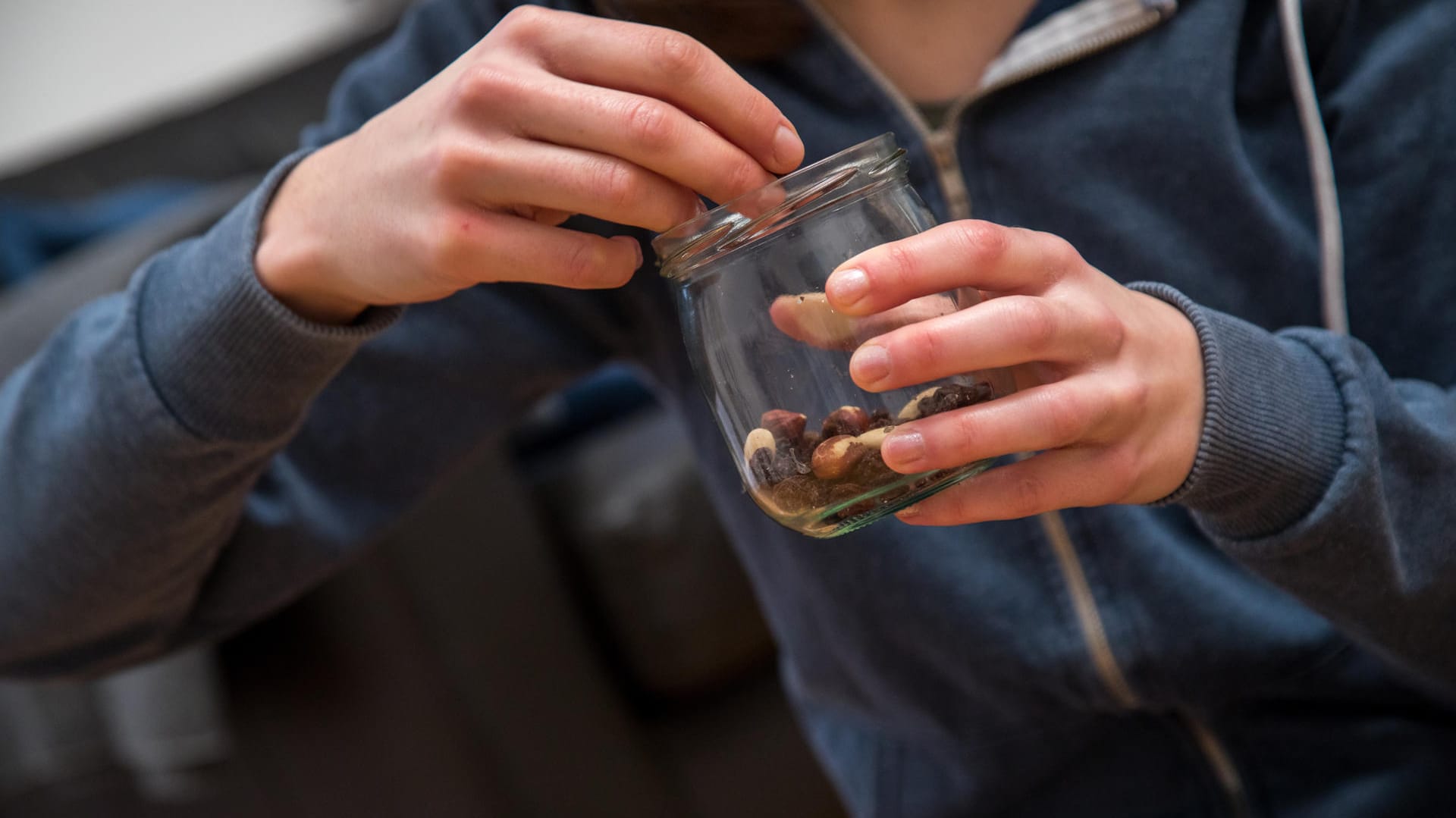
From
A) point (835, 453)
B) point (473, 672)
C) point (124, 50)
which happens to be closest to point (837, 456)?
point (835, 453)

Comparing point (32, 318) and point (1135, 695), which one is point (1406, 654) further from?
point (32, 318)

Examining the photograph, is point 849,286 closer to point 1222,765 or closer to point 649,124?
point 649,124

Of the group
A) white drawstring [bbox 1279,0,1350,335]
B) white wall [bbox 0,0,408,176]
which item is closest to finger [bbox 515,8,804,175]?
white drawstring [bbox 1279,0,1350,335]

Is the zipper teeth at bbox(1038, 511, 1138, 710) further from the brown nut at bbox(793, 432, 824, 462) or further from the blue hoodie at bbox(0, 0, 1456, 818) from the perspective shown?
the brown nut at bbox(793, 432, 824, 462)

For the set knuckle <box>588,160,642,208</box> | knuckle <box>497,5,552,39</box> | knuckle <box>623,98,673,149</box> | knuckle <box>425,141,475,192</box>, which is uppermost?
knuckle <box>497,5,552,39</box>

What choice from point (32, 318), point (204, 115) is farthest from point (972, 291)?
point (204, 115)
